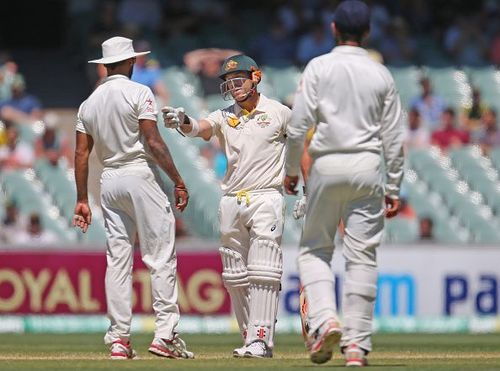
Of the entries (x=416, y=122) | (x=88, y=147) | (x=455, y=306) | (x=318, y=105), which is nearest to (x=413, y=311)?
(x=455, y=306)

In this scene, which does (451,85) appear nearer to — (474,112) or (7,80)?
(474,112)

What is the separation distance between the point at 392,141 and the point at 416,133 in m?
11.6

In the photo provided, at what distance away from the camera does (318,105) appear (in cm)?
936

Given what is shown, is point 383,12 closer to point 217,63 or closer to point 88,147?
point 217,63

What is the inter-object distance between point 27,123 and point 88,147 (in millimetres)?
9105

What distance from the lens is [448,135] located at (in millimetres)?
21078

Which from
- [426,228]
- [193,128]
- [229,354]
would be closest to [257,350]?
[229,354]

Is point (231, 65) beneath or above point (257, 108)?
Result: above

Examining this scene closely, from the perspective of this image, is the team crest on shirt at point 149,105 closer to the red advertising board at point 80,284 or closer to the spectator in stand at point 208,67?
the red advertising board at point 80,284

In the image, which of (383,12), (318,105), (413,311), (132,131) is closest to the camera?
(318,105)

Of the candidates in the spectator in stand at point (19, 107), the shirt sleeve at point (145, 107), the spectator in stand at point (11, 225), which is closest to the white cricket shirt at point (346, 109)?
the shirt sleeve at point (145, 107)

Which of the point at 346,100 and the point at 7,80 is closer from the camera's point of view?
the point at 346,100

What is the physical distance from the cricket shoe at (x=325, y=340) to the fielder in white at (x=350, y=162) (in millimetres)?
16

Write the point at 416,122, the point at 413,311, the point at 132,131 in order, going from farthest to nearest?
the point at 416,122 < the point at 413,311 < the point at 132,131
